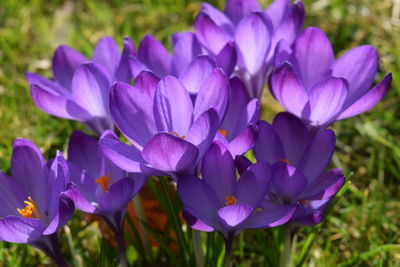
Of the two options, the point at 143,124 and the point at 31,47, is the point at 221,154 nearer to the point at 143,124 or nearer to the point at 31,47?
the point at 143,124

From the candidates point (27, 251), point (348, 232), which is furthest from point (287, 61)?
point (27, 251)

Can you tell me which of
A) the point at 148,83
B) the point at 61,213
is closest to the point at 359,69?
the point at 148,83

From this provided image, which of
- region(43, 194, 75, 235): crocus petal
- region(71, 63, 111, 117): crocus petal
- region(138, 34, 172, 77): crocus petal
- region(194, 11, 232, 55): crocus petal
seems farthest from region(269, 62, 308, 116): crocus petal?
region(43, 194, 75, 235): crocus petal

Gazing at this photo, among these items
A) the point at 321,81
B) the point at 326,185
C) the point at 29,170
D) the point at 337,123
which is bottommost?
the point at 337,123

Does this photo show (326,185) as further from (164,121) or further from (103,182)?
(103,182)

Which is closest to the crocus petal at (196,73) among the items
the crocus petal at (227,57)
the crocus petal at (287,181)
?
the crocus petal at (227,57)

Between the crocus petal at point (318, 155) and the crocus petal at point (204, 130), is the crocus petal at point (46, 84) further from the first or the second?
the crocus petal at point (318, 155)

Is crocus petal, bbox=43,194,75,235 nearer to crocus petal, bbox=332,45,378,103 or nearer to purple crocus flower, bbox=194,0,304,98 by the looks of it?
purple crocus flower, bbox=194,0,304,98
